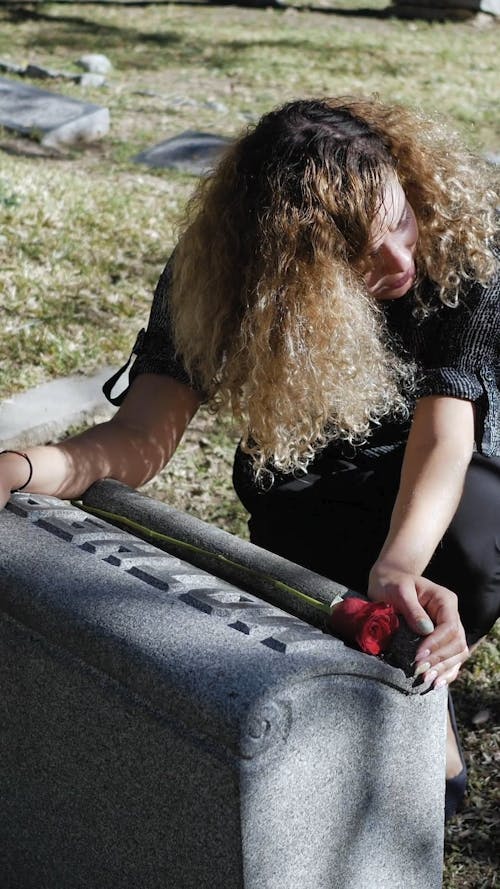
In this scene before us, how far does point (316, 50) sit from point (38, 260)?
6.19 m

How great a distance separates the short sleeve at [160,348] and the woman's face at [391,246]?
41 centimetres

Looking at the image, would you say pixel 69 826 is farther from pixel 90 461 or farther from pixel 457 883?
pixel 457 883

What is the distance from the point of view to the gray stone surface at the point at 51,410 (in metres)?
3.21

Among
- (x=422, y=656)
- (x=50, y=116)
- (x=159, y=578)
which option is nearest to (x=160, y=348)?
(x=159, y=578)

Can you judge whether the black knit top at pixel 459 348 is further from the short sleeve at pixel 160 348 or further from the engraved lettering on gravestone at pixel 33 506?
the engraved lettering on gravestone at pixel 33 506

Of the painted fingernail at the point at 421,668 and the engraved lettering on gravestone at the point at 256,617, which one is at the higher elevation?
the engraved lettering on gravestone at the point at 256,617

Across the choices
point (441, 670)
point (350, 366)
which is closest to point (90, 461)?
point (350, 366)

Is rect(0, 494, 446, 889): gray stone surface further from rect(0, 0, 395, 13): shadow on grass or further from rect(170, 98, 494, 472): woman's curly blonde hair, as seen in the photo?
rect(0, 0, 395, 13): shadow on grass

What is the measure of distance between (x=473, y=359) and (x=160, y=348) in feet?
1.95

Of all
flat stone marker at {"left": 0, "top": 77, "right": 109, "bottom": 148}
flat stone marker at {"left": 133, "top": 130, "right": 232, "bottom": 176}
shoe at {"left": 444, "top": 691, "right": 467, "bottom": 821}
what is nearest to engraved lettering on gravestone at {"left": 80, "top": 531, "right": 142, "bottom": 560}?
shoe at {"left": 444, "top": 691, "right": 467, "bottom": 821}

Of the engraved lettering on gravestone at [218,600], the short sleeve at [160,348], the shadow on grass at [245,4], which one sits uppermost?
the shadow on grass at [245,4]

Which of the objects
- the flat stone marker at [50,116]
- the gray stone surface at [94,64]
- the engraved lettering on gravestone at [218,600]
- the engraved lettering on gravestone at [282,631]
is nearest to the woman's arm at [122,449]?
the engraved lettering on gravestone at [218,600]

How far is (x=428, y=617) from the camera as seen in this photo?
1610 mm

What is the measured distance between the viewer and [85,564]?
163cm
